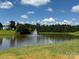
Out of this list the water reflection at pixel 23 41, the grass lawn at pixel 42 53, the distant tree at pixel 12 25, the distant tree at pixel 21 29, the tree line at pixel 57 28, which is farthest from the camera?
the tree line at pixel 57 28

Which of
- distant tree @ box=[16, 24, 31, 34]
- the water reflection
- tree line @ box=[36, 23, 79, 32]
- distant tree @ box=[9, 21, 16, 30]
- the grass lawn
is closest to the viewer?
the grass lawn

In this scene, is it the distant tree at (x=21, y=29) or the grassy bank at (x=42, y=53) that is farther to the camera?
the distant tree at (x=21, y=29)

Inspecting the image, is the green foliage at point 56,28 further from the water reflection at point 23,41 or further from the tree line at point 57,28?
the water reflection at point 23,41

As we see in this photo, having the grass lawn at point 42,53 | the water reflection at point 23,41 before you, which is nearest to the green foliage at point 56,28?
the water reflection at point 23,41

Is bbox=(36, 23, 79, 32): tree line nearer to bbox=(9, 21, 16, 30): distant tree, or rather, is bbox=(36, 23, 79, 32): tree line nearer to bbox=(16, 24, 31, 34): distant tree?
bbox=(9, 21, 16, 30): distant tree

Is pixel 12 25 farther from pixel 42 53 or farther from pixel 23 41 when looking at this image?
pixel 42 53

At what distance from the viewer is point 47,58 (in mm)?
13820

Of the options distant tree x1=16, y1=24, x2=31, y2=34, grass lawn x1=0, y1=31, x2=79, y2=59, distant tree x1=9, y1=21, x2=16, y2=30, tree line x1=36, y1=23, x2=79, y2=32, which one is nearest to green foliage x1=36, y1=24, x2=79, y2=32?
tree line x1=36, y1=23, x2=79, y2=32

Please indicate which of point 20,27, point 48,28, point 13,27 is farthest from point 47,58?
point 48,28

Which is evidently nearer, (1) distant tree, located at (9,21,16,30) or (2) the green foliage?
(1) distant tree, located at (9,21,16,30)

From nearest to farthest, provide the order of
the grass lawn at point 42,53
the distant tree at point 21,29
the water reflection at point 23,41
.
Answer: the grass lawn at point 42,53 → the water reflection at point 23,41 → the distant tree at point 21,29

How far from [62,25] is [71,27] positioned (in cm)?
776

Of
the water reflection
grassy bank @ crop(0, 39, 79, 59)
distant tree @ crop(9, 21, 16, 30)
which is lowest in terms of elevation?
the water reflection

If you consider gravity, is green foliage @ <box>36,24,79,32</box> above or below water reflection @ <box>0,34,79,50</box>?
above
